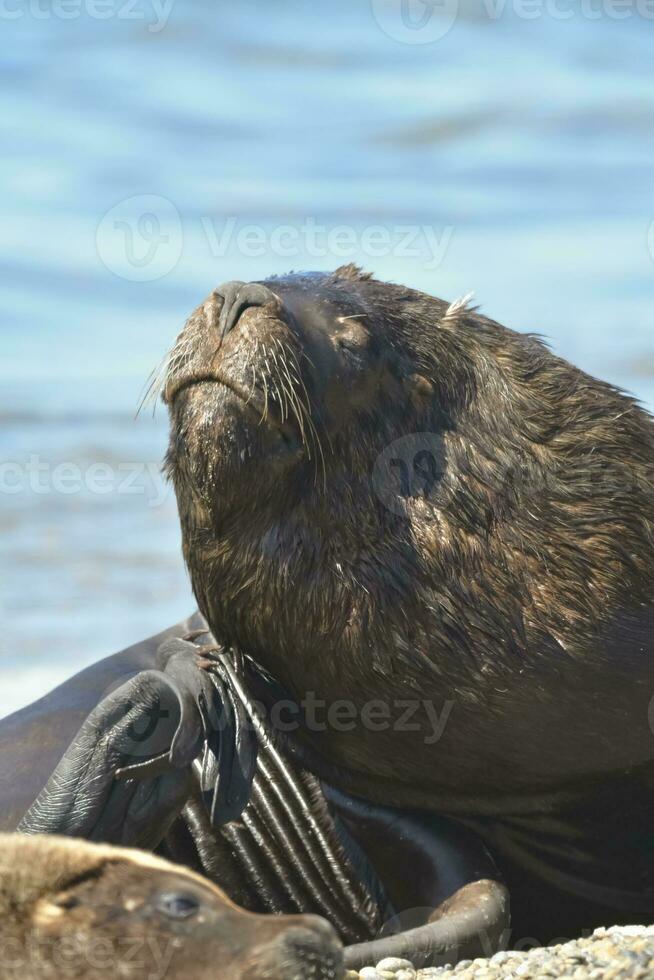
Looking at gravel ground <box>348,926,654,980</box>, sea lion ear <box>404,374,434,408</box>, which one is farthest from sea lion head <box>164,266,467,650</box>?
gravel ground <box>348,926,654,980</box>

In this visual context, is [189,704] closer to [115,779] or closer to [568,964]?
[115,779]

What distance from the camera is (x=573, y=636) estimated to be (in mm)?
6012

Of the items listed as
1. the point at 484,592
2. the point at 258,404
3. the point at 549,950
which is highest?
the point at 258,404

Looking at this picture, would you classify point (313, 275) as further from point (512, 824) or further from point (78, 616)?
point (78, 616)

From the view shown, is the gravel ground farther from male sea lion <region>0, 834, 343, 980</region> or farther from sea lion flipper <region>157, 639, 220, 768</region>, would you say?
male sea lion <region>0, 834, 343, 980</region>

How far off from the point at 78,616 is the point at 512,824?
562 cm

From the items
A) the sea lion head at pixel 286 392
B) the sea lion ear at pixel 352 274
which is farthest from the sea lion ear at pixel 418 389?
the sea lion ear at pixel 352 274

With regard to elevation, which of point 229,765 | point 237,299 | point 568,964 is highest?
point 237,299

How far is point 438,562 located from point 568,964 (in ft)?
4.66

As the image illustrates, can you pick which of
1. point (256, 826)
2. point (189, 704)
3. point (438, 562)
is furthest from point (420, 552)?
point (256, 826)

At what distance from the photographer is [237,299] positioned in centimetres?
605

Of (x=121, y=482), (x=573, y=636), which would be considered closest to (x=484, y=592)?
(x=573, y=636)

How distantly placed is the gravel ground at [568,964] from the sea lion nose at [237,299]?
194 cm

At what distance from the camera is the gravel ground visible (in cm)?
492
